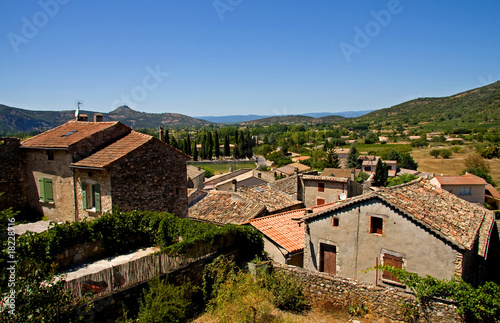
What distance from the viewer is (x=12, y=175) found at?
589 inches

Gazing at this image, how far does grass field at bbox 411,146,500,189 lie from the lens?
2670 inches

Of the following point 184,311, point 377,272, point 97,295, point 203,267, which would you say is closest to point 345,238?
→ point 377,272

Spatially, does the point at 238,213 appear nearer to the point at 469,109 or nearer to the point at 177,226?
the point at 177,226

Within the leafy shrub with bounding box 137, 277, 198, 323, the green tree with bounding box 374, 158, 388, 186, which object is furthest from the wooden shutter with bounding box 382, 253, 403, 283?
the green tree with bounding box 374, 158, 388, 186

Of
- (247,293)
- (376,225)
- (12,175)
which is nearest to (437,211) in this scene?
(376,225)

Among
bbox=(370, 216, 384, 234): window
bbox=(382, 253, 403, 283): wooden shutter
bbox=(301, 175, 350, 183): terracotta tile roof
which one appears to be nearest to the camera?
bbox=(382, 253, 403, 283): wooden shutter

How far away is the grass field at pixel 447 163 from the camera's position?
67812 millimetres

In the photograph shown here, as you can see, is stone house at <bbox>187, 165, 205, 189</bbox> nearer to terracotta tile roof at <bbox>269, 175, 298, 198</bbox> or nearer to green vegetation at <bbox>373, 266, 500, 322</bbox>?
terracotta tile roof at <bbox>269, 175, 298, 198</bbox>

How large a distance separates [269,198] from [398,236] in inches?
487

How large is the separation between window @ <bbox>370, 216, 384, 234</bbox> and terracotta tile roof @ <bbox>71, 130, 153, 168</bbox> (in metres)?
10.3

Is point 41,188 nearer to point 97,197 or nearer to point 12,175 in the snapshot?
point 12,175

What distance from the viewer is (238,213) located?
1972 cm

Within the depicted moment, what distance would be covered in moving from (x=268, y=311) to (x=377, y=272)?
5651 mm

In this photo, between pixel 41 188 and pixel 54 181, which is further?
pixel 41 188
